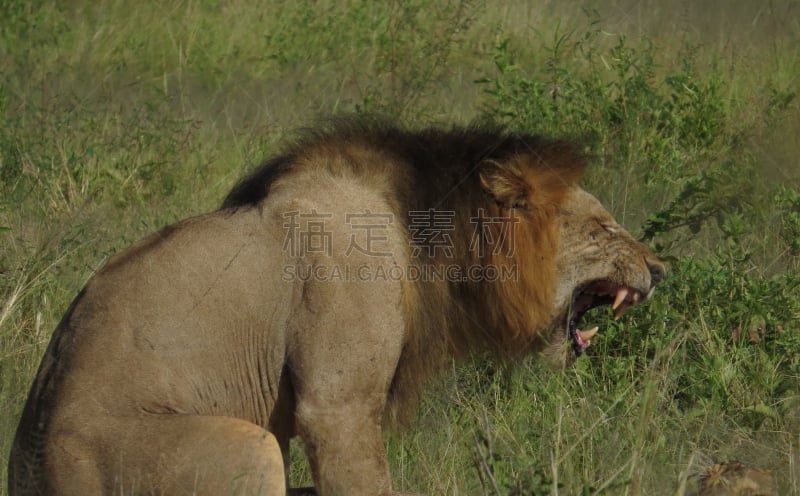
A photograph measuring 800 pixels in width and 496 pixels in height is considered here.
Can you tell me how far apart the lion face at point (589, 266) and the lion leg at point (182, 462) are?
48.1 inches

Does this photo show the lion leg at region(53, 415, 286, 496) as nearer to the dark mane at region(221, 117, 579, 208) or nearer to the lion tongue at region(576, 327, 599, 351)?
the dark mane at region(221, 117, 579, 208)

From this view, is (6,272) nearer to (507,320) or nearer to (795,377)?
(507,320)

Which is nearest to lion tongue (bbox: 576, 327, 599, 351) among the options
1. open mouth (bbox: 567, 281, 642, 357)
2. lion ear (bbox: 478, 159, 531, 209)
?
open mouth (bbox: 567, 281, 642, 357)

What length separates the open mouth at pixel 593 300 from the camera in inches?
167

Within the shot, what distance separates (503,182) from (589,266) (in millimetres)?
422

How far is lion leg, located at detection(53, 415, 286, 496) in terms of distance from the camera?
3.40m

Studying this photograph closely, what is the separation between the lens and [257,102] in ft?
25.7

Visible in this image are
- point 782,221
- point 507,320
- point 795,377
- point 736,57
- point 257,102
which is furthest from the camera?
point 257,102

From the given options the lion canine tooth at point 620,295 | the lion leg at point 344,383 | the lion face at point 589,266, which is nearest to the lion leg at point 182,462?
the lion leg at point 344,383

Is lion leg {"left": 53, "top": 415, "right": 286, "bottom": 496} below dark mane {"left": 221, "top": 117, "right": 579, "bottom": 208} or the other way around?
below

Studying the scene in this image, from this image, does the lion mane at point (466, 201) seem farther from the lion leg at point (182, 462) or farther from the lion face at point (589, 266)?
the lion leg at point (182, 462)

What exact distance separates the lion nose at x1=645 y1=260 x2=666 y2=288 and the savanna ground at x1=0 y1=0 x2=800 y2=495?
27 centimetres

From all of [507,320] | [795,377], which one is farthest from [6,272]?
[795,377]

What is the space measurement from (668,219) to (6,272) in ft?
9.53
